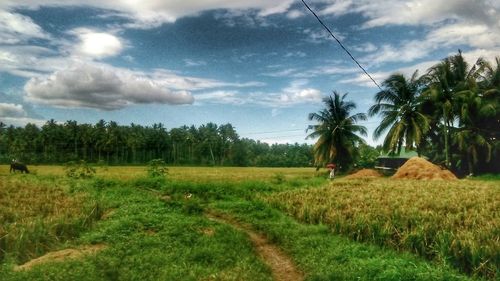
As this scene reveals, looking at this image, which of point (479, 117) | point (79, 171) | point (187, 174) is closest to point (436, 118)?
point (479, 117)

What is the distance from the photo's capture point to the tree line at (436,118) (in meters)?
34.8

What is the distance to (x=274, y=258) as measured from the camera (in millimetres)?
10039

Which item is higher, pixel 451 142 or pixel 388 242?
pixel 451 142

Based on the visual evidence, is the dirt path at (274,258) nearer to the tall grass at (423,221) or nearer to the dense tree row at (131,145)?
the tall grass at (423,221)

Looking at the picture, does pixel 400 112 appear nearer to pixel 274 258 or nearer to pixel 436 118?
pixel 436 118

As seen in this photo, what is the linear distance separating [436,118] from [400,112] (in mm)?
3906

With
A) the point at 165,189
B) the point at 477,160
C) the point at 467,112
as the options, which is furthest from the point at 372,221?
the point at 477,160

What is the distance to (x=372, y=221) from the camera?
35.9 ft

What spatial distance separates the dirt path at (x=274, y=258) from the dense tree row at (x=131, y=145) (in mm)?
62483

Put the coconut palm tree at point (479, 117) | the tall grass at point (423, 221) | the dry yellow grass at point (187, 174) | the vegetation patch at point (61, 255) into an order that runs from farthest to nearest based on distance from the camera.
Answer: the coconut palm tree at point (479, 117)
the dry yellow grass at point (187, 174)
the tall grass at point (423, 221)
the vegetation patch at point (61, 255)

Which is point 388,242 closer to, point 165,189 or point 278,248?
point 278,248

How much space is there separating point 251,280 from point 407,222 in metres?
5.21

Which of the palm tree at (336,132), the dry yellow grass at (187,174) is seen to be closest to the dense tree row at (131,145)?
the dry yellow grass at (187,174)

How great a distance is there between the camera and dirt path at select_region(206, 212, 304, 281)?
8.80 metres
